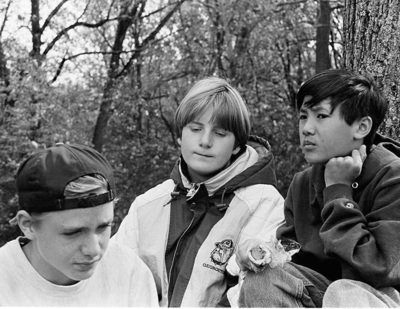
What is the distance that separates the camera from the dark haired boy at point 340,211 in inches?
103

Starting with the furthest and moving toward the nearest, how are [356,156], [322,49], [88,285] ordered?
[322,49] < [356,156] < [88,285]

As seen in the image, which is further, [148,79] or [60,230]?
[148,79]

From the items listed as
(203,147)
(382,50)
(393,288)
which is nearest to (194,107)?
(203,147)

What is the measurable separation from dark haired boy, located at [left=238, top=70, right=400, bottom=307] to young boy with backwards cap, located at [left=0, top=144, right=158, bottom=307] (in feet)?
2.53

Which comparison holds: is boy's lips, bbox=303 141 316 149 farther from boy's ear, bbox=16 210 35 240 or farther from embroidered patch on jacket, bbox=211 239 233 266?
boy's ear, bbox=16 210 35 240

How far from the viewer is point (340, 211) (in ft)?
8.82

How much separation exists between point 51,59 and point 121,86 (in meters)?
1.30

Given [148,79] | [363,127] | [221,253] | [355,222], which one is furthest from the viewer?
[148,79]

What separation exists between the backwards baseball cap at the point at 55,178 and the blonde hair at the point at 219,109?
49.5 inches

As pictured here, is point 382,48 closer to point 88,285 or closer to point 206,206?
point 206,206

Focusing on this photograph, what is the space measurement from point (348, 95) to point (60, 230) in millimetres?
1412

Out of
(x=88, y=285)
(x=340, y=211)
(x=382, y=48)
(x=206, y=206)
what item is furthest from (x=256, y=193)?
(x=88, y=285)

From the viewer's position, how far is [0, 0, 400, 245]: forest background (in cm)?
897

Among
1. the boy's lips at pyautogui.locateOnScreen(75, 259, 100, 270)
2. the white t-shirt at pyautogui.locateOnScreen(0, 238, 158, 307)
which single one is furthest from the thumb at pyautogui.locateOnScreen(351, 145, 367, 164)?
the boy's lips at pyautogui.locateOnScreen(75, 259, 100, 270)
